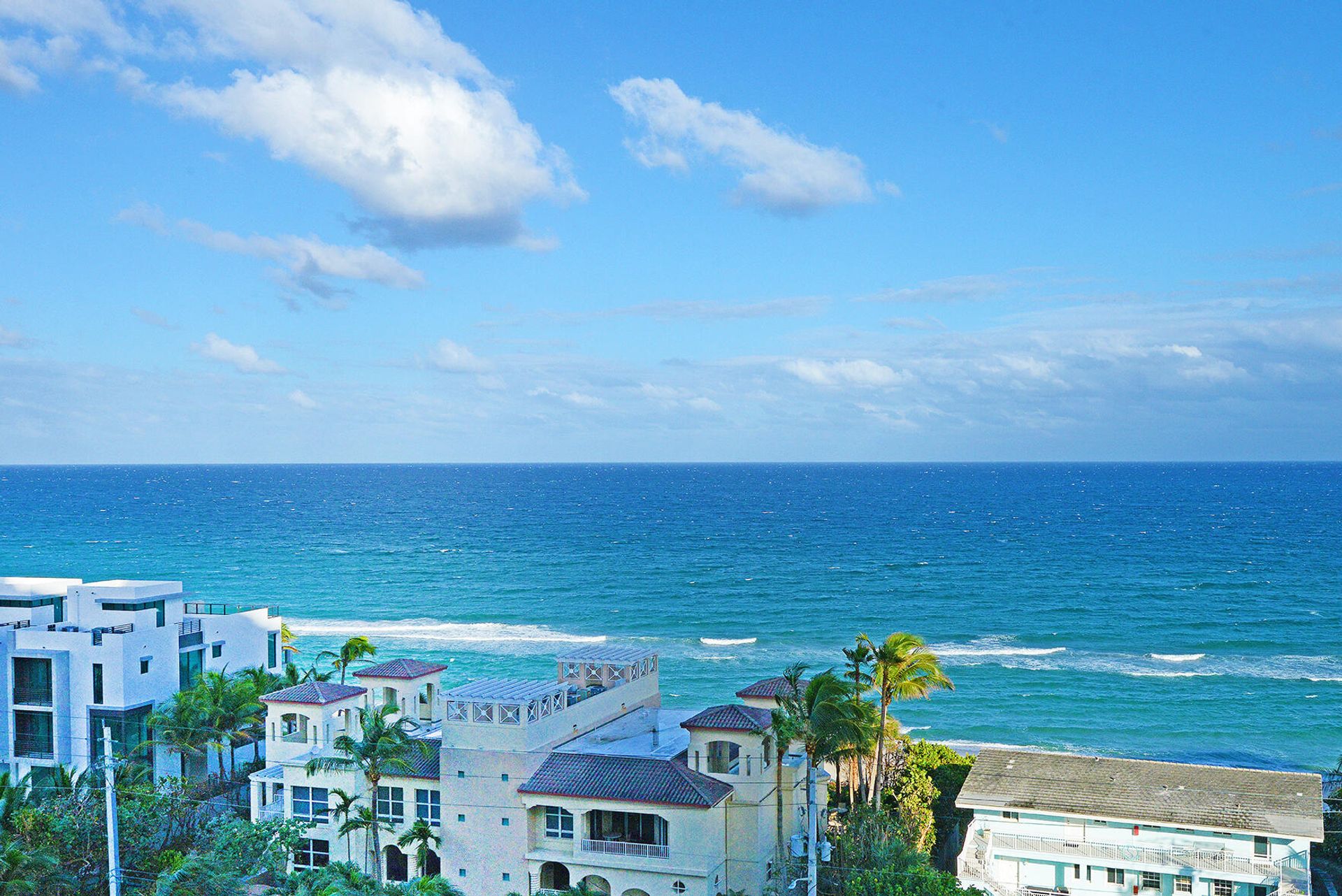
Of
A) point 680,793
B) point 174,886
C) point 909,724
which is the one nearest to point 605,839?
point 680,793

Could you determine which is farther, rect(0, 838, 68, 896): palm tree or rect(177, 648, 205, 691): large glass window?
rect(177, 648, 205, 691): large glass window

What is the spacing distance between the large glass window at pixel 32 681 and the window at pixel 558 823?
22.0 m

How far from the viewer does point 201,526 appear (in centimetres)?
17512

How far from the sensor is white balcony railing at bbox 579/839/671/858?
3262cm

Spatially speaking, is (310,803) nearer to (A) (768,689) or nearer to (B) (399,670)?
(B) (399,670)

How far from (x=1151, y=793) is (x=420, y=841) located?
2513 centimetres

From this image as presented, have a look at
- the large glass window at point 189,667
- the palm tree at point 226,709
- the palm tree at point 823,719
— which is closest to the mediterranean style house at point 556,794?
the palm tree at point 823,719

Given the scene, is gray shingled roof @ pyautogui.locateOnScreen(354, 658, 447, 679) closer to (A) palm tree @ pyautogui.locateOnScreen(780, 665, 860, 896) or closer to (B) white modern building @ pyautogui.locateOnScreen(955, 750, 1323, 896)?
(A) palm tree @ pyautogui.locateOnScreen(780, 665, 860, 896)

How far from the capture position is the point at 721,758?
1332 inches

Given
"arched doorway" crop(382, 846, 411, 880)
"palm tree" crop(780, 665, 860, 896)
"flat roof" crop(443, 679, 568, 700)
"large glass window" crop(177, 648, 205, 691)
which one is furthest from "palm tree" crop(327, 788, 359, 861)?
"palm tree" crop(780, 665, 860, 896)

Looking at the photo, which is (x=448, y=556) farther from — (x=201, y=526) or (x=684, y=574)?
(x=201, y=526)

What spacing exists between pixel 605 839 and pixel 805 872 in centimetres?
665

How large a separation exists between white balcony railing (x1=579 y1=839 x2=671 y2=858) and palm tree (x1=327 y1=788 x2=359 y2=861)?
7.75 meters

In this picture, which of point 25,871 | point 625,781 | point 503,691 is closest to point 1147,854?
point 625,781
